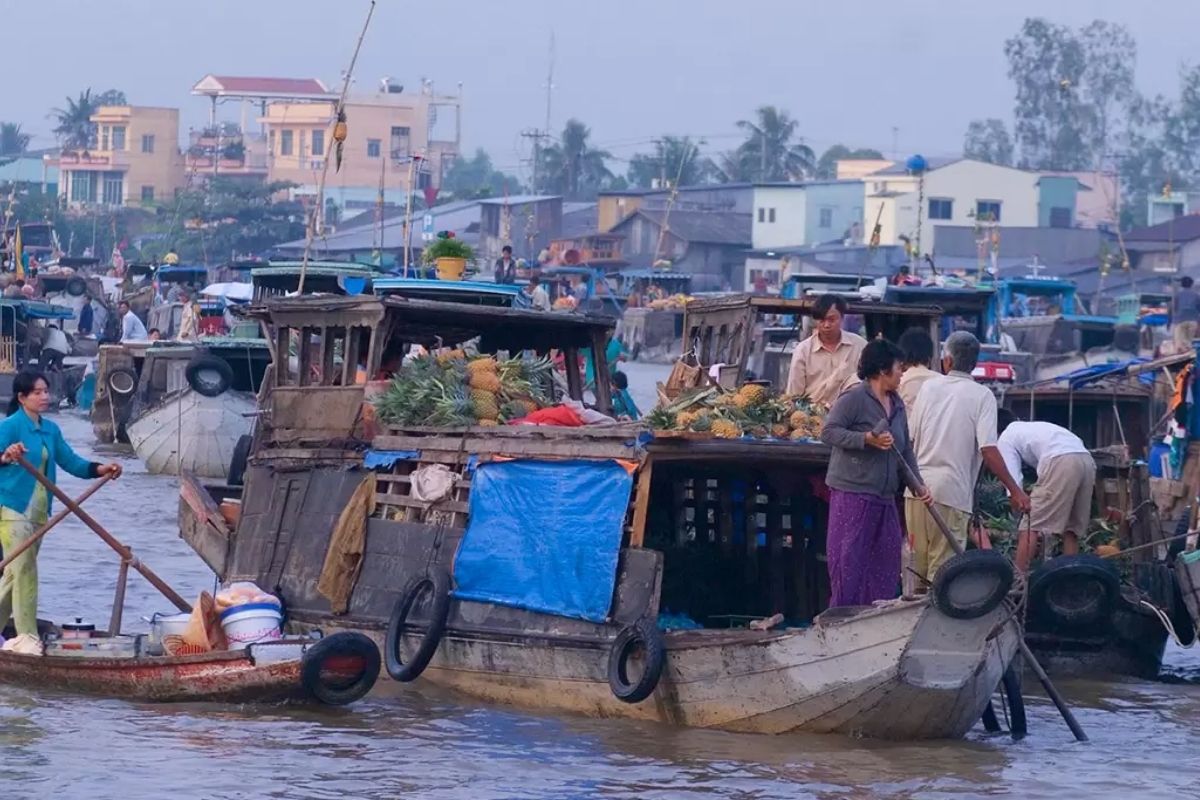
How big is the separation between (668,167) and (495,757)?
75.0 m

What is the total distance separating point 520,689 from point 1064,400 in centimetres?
674

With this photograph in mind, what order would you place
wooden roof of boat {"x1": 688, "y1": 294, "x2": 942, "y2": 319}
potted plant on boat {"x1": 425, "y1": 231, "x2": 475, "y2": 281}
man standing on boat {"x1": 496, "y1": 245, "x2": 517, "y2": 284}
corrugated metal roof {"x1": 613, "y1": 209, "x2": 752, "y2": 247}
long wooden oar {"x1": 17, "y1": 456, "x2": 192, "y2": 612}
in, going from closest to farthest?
1. long wooden oar {"x1": 17, "y1": 456, "x2": 192, "y2": 612}
2. wooden roof of boat {"x1": 688, "y1": 294, "x2": 942, "y2": 319}
3. potted plant on boat {"x1": 425, "y1": 231, "x2": 475, "y2": 281}
4. man standing on boat {"x1": 496, "y1": 245, "x2": 517, "y2": 284}
5. corrugated metal roof {"x1": 613, "y1": 209, "x2": 752, "y2": 247}

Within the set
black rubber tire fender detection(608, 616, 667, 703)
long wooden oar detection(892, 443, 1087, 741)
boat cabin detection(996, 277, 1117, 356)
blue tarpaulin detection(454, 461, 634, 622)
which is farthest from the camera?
boat cabin detection(996, 277, 1117, 356)

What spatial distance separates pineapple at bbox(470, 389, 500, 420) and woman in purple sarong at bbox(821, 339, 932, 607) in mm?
1987

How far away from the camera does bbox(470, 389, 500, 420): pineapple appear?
33.7ft

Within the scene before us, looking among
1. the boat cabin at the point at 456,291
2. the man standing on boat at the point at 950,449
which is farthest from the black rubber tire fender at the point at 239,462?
the man standing on boat at the point at 950,449

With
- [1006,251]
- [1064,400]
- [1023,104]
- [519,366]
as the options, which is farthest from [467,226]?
[519,366]

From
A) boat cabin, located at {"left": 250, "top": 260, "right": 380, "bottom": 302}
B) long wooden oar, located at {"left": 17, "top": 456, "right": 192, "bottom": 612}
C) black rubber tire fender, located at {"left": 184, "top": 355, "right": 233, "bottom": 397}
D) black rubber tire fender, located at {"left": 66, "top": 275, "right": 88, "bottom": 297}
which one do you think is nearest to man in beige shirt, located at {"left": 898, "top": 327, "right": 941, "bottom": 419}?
long wooden oar, located at {"left": 17, "top": 456, "right": 192, "bottom": 612}

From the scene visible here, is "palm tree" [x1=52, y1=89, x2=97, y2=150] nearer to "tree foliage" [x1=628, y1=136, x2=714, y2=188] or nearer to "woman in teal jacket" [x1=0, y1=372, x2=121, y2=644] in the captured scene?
"tree foliage" [x1=628, y1=136, x2=714, y2=188]

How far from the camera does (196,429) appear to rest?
2067 cm

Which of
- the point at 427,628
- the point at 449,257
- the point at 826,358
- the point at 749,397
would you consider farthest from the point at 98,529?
the point at 449,257

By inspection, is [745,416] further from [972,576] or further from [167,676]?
[167,676]

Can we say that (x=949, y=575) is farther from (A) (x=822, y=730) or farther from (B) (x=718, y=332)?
(B) (x=718, y=332)

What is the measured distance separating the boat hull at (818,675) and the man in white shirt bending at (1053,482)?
233cm
